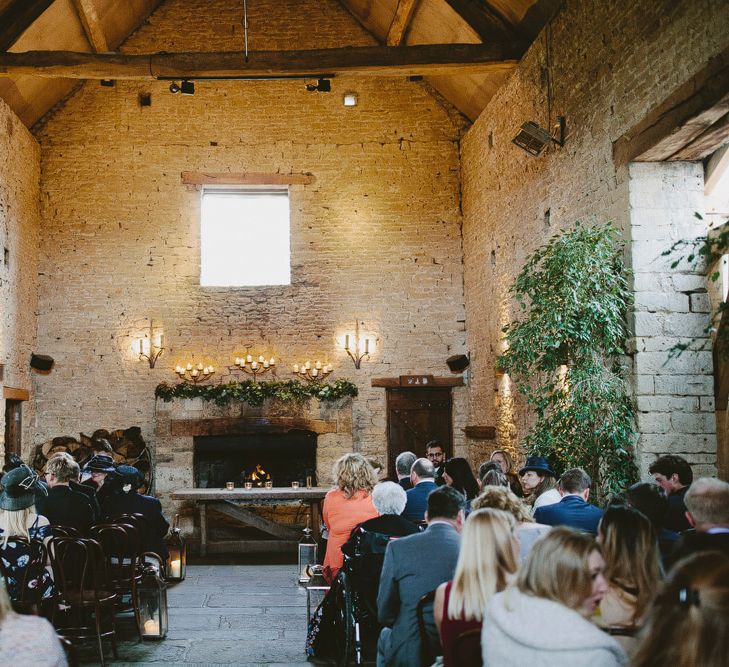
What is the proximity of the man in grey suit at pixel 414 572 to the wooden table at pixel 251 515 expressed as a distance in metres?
5.41

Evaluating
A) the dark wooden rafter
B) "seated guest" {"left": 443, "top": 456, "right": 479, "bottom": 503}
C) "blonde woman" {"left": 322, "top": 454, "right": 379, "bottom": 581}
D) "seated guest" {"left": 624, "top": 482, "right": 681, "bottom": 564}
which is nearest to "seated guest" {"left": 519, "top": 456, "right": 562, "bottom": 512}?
"seated guest" {"left": 443, "top": 456, "right": 479, "bottom": 503}

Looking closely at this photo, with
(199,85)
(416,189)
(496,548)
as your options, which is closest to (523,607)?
(496,548)

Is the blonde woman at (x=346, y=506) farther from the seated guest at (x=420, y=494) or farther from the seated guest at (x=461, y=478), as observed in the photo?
the seated guest at (x=461, y=478)

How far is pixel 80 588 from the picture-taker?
4793mm

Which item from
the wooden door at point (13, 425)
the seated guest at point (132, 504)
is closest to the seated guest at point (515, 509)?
the seated guest at point (132, 504)

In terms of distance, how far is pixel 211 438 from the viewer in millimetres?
10555

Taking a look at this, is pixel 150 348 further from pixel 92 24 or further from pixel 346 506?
pixel 346 506

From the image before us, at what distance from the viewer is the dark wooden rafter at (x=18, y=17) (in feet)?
28.6

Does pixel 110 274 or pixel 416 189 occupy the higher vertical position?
pixel 416 189

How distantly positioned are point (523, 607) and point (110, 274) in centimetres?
995

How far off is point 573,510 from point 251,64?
6748 mm

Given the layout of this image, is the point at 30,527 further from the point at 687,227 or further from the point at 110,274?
the point at 110,274

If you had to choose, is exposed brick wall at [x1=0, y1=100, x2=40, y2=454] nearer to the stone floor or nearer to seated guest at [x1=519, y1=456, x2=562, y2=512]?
the stone floor

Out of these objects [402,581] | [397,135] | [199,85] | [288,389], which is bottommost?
[402,581]
